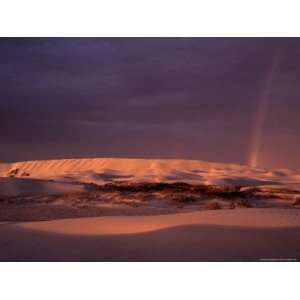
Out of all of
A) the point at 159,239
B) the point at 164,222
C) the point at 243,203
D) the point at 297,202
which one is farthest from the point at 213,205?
the point at 159,239

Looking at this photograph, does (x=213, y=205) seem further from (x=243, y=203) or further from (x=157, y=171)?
(x=157, y=171)

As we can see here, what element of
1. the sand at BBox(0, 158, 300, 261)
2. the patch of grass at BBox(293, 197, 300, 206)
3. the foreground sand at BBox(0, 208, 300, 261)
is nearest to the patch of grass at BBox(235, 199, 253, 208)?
the sand at BBox(0, 158, 300, 261)

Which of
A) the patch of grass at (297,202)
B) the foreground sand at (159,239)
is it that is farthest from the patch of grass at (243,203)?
the patch of grass at (297,202)

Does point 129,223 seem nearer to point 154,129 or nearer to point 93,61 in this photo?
point 154,129

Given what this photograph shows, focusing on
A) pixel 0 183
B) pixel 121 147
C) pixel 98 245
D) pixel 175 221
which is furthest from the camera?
pixel 0 183

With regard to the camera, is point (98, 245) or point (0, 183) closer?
point (98, 245)
